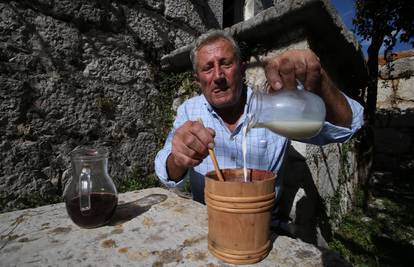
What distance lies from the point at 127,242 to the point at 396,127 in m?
6.34

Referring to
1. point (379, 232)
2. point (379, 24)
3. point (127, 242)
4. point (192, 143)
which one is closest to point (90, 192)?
point (127, 242)

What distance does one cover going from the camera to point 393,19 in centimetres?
342

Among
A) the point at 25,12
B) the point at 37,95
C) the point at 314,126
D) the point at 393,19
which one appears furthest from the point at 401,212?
the point at 25,12

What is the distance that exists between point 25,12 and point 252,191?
2088mm

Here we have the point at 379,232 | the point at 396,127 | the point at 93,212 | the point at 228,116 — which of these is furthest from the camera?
the point at 396,127

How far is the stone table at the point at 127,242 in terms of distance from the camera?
29.8 inches

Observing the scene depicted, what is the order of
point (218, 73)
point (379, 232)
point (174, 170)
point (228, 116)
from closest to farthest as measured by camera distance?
point (174, 170)
point (218, 73)
point (228, 116)
point (379, 232)

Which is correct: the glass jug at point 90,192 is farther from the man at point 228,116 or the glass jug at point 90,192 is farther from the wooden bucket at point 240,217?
the wooden bucket at point 240,217

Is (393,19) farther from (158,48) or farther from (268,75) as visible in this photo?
(268,75)

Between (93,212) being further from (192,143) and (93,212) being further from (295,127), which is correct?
(295,127)

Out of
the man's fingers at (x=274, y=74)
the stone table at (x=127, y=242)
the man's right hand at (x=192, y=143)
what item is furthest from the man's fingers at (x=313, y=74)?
the stone table at (x=127, y=242)

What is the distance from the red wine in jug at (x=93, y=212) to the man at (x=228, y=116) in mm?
305

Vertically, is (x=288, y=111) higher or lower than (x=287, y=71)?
lower

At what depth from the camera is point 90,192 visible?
0.94m
